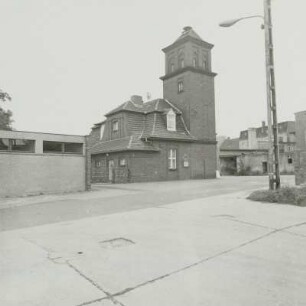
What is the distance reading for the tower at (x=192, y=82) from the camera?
104 ft

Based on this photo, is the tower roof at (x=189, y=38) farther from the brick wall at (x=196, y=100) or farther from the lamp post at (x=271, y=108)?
the lamp post at (x=271, y=108)

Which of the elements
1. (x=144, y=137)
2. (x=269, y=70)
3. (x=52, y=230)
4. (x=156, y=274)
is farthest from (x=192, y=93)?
(x=156, y=274)

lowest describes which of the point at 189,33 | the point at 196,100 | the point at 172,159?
the point at 172,159

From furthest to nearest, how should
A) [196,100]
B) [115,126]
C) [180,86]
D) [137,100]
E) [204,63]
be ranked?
[137,100] < [204,63] < [180,86] < [196,100] < [115,126]

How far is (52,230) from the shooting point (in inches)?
284

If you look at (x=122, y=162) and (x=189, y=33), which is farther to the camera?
(x=189, y=33)

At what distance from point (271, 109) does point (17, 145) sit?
13.8 meters

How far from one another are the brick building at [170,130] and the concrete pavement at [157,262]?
773 inches

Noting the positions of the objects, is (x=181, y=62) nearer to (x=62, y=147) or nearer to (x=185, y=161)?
(x=185, y=161)

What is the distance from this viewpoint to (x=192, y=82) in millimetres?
31531

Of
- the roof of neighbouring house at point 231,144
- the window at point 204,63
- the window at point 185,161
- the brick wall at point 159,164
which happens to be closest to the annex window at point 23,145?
the brick wall at point 159,164

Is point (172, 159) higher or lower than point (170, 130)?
lower

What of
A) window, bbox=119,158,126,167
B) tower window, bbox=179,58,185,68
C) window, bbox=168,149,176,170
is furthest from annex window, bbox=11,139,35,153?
tower window, bbox=179,58,185,68

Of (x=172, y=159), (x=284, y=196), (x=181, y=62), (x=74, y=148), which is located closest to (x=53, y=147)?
(x=74, y=148)
